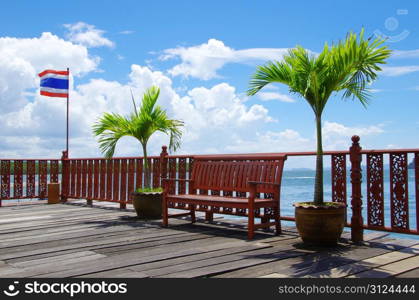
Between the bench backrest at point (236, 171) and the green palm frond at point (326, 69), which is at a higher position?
the green palm frond at point (326, 69)

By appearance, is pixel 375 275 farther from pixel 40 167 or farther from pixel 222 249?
pixel 40 167

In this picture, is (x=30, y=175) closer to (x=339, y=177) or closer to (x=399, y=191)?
(x=339, y=177)

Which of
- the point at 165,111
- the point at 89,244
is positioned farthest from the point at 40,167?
the point at 89,244

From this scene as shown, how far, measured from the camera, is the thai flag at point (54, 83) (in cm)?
1207

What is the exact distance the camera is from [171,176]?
764 centimetres

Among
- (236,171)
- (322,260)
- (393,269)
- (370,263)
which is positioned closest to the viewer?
(393,269)

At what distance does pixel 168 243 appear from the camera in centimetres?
489

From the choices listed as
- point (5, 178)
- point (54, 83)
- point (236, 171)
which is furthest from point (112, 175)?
point (54, 83)

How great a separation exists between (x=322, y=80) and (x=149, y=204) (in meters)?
3.73

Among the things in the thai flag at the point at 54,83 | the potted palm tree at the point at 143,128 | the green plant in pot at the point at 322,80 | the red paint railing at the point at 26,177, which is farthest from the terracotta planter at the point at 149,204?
the thai flag at the point at 54,83

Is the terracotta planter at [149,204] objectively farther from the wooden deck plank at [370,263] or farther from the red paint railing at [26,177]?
the red paint railing at [26,177]

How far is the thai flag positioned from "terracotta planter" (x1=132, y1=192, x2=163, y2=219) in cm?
640

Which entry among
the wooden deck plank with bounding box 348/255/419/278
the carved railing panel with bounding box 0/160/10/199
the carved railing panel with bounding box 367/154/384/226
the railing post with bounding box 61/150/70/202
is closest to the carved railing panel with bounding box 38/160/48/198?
the railing post with bounding box 61/150/70/202

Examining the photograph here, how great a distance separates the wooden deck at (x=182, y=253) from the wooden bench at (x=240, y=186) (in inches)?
13.0
